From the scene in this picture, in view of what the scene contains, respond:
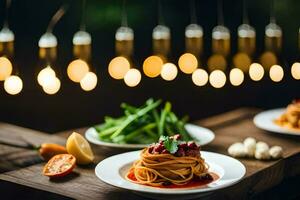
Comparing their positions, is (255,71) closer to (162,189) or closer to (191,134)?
(191,134)

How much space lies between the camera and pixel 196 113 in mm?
7270

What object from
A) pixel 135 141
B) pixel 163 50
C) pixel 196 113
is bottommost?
pixel 196 113

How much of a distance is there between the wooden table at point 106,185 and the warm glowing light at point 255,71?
7.04ft

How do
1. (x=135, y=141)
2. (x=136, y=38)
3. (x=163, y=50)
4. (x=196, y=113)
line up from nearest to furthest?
(x=135, y=141) < (x=163, y=50) < (x=136, y=38) < (x=196, y=113)

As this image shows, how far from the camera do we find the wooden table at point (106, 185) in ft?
9.24

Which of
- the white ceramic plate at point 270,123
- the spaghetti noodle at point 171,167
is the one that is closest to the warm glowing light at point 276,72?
the white ceramic plate at point 270,123

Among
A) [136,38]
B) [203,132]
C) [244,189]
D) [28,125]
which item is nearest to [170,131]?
[203,132]

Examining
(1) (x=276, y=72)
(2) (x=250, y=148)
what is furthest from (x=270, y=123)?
(1) (x=276, y=72)

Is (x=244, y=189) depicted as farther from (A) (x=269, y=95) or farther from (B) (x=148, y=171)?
(A) (x=269, y=95)

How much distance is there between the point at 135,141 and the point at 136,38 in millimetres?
3188

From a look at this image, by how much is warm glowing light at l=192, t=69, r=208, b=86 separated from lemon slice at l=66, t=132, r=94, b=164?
331 cm

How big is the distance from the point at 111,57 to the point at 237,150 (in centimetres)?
338

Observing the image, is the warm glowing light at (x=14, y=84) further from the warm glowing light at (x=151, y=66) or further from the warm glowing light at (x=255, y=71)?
the warm glowing light at (x=255, y=71)

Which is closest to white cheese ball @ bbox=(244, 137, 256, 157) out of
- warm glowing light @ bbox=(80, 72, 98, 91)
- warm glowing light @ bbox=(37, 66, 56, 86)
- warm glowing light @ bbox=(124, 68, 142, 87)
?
warm glowing light @ bbox=(37, 66, 56, 86)
